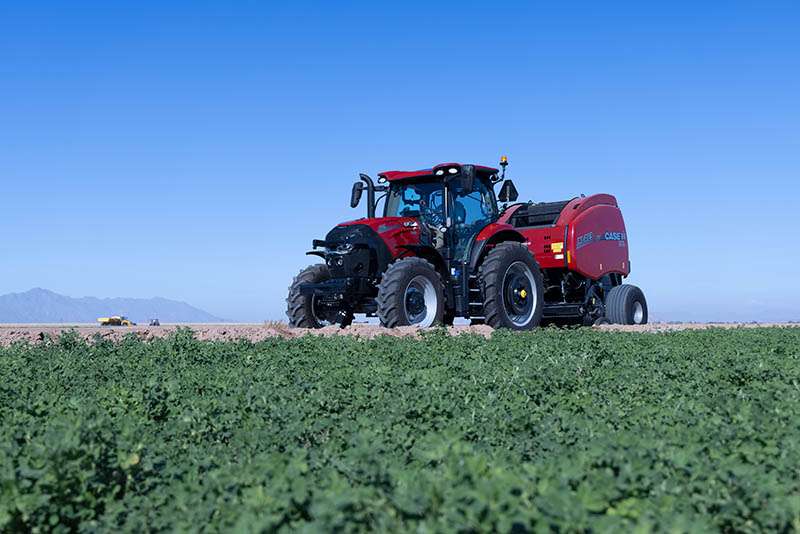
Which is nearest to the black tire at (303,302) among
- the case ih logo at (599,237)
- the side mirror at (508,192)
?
the side mirror at (508,192)

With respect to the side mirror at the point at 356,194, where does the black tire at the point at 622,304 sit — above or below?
below

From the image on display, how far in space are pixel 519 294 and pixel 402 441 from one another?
9.93m

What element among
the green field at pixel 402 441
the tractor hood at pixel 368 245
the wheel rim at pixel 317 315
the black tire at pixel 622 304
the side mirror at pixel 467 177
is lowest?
the green field at pixel 402 441

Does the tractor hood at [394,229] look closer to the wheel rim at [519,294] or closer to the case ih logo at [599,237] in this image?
the wheel rim at [519,294]

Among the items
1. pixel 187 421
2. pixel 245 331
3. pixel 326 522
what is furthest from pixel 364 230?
pixel 326 522

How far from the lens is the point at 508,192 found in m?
15.3

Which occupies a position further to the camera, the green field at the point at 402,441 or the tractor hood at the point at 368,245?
the tractor hood at the point at 368,245

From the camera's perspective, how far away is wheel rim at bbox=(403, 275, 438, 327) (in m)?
13.2

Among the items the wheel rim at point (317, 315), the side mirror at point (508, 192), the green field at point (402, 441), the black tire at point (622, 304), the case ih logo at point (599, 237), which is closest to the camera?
the green field at point (402, 441)

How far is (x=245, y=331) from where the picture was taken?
13.6 metres

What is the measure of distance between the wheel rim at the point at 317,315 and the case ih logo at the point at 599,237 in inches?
214

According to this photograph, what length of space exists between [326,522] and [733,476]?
6.76 ft

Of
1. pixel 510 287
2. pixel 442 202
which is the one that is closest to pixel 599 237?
pixel 510 287

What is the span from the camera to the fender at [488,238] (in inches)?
565
